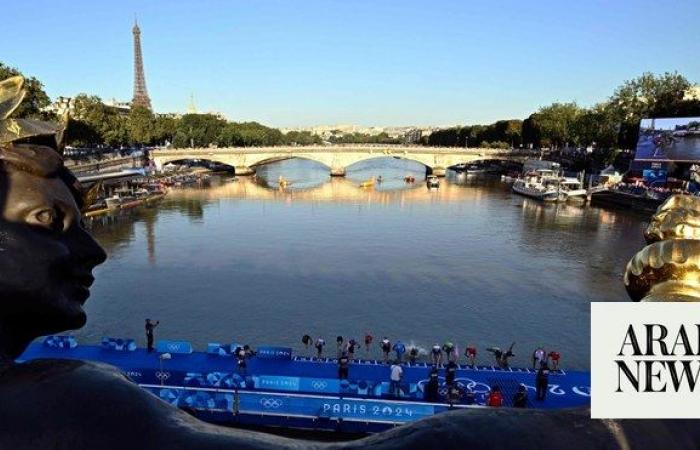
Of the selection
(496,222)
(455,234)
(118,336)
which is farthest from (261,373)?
(496,222)

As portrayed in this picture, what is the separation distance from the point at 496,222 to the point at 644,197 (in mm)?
14211

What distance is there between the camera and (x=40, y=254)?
1572 millimetres

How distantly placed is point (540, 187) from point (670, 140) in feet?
37.5

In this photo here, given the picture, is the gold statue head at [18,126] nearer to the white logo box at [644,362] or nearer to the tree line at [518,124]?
the white logo box at [644,362]

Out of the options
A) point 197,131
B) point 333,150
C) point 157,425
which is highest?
point 197,131

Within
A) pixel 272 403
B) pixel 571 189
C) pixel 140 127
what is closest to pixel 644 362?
pixel 272 403

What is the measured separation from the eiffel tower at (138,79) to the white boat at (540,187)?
98086 millimetres

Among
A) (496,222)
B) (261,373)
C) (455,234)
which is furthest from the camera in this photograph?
(496,222)

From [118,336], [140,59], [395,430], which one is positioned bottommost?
[118,336]

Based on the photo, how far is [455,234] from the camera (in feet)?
110

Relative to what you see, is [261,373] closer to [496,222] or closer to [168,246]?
[168,246]

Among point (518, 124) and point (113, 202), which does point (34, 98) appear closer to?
point (113, 202)

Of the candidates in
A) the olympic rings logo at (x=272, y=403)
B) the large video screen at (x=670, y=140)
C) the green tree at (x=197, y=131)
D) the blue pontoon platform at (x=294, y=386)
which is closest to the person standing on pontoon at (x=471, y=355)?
the blue pontoon platform at (x=294, y=386)

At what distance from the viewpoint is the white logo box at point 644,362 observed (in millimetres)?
1256
